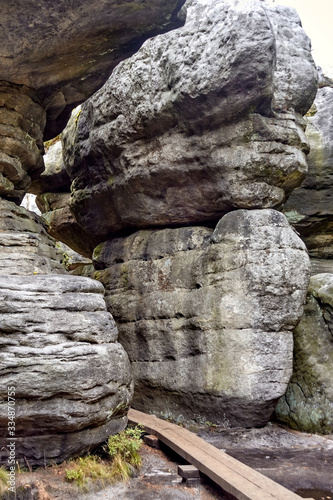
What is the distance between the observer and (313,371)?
770cm

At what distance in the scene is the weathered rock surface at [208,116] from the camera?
24.3ft

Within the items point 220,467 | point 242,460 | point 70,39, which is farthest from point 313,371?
point 70,39

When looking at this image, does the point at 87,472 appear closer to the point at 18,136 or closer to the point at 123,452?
the point at 123,452

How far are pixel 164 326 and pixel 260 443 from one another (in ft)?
8.38

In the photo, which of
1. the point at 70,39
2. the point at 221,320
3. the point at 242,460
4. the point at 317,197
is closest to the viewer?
the point at 242,460

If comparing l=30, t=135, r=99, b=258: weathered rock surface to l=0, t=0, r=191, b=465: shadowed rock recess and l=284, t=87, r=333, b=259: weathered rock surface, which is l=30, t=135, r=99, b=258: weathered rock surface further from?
l=284, t=87, r=333, b=259: weathered rock surface

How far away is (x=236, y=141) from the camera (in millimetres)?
7840

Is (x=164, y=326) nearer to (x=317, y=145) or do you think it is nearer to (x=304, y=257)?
(x=304, y=257)

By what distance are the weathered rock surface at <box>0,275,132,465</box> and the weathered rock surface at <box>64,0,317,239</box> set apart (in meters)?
3.70

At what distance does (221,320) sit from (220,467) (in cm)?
264

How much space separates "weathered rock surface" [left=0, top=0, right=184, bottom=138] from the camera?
768 centimetres

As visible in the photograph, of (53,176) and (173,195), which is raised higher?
(53,176)

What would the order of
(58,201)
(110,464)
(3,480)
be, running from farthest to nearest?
(58,201), (110,464), (3,480)

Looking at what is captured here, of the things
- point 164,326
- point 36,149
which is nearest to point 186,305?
point 164,326
